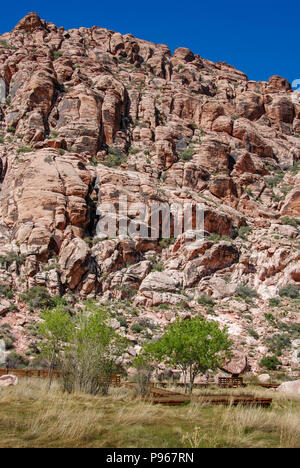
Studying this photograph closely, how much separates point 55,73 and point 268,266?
3901 centimetres

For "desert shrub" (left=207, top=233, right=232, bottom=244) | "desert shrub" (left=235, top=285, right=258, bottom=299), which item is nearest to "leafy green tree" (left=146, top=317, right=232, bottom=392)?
"desert shrub" (left=235, top=285, right=258, bottom=299)

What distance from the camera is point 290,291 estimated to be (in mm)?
30109

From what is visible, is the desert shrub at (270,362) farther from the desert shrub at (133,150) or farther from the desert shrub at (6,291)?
the desert shrub at (133,150)

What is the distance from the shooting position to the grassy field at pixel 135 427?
554 cm

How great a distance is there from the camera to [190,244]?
113 feet

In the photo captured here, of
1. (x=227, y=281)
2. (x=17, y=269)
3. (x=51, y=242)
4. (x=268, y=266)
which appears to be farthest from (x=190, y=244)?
(x=17, y=269)

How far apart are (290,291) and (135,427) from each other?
87.4 ft

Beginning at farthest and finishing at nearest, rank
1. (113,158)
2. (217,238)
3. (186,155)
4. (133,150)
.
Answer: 1. (186,155)
2. (133,150)
3. (113,158)
4. (217,238)

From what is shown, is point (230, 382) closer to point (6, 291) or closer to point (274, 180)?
point (6, 291)

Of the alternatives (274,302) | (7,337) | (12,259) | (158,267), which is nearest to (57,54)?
(12,259)

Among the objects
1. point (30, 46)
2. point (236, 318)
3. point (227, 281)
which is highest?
point (30, 46)

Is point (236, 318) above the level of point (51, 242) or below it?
below

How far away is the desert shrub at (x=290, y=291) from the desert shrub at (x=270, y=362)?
322 inches
